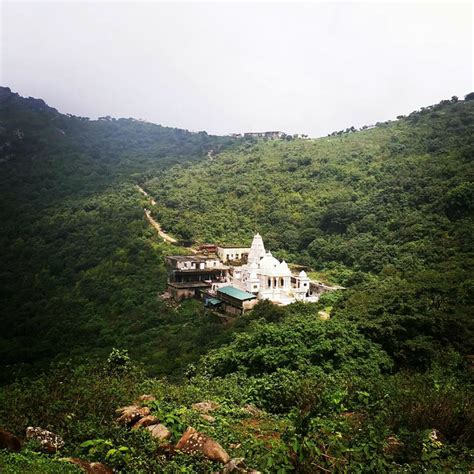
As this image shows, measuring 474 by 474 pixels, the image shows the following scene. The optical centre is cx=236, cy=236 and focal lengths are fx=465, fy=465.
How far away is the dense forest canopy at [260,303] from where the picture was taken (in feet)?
26.8

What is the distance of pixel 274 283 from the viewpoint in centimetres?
3008

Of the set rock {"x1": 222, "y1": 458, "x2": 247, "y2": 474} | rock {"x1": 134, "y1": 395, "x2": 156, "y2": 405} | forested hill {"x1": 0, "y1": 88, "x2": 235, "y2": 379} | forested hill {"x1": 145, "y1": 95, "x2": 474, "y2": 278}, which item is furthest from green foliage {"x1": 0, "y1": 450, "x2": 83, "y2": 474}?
forested hill {"x1": 145, "y1": 95, "x2": 474, "y2": 278}

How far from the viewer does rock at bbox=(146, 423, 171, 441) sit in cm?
755

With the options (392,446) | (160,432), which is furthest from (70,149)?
(392,446)

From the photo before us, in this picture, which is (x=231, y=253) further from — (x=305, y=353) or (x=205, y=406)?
(x=205, y=406)

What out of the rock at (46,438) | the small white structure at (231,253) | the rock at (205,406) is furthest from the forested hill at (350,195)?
the rock at (46,438)

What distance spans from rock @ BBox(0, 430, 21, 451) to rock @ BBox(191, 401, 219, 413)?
3.81 meters

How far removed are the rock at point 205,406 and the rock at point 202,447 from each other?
2.66 meters

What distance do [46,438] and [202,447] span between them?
8.58 ft

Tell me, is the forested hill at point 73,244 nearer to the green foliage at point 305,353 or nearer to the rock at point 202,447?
the green foliage at point 305,353

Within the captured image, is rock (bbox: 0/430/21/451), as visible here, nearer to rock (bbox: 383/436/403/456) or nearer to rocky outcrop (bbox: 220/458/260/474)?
rocky outcrop (bbox: 220/458/260/474)

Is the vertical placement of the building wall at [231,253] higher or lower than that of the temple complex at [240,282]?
higher

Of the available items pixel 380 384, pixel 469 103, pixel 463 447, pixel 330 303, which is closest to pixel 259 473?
pixel 463 447

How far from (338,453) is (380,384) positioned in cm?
505
